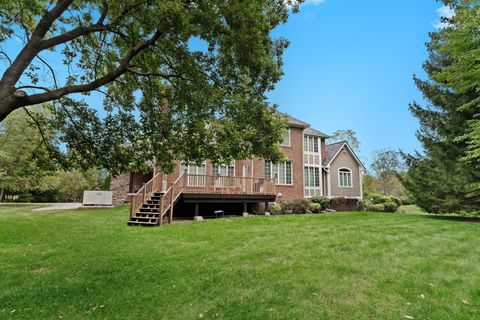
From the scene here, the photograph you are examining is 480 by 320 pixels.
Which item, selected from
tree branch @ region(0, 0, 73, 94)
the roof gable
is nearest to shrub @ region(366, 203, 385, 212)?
the roof gable

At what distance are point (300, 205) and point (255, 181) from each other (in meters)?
3.54

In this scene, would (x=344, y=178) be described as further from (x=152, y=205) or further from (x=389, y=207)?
(x=152, y=205)

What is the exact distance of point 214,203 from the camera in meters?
17.0

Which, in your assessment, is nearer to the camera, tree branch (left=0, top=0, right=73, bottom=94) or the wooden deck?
tree branch (left=0, top=0, right=73, bottom=94)

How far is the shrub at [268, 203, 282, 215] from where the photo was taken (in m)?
17.2

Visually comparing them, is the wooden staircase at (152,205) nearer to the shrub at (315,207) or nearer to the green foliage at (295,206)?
the green foliage at (295,206)

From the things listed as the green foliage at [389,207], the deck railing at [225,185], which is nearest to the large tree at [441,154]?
the green foliage at [389,207]

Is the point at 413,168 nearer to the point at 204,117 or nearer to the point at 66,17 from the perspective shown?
the point at 204,117

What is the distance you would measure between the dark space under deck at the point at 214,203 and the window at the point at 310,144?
7632mm

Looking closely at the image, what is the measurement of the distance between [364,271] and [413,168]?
14.9m

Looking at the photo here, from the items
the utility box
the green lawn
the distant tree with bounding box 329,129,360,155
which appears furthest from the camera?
the distant tree with bounding box 329,129,360,155

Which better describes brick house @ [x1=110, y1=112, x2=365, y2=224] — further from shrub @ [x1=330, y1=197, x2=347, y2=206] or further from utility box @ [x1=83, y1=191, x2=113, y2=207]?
utility box @ [x1=83, y1=191, x2=113, y2=207]

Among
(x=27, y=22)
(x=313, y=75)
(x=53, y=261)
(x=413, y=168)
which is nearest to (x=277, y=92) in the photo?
(x=27, y=22)

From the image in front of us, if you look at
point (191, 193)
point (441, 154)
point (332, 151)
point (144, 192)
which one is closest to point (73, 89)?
point (144, 192)
